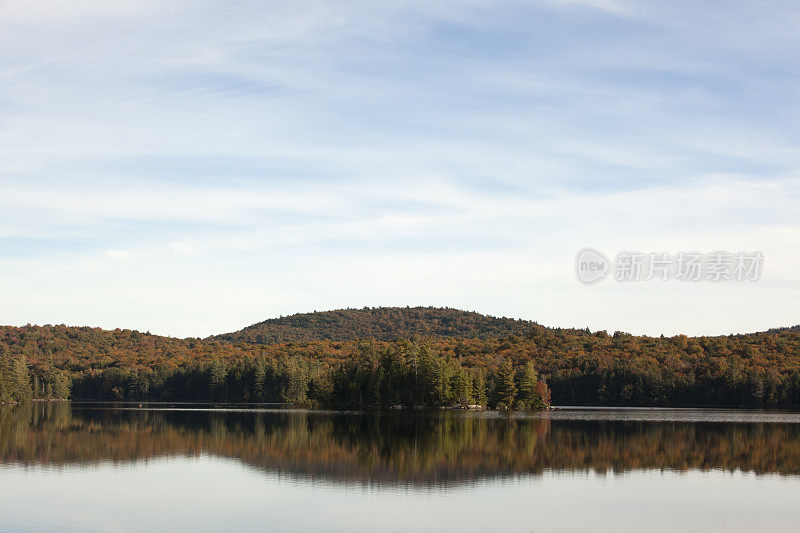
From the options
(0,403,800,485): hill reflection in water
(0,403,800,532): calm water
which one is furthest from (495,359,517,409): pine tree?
(0,403,800,532): calm water

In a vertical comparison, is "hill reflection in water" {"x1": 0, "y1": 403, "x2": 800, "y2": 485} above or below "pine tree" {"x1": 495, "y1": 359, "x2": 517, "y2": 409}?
below

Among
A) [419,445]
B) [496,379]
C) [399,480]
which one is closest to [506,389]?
[496,379]

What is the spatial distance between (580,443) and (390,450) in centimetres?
1757

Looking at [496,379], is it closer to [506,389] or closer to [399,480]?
[506,389]

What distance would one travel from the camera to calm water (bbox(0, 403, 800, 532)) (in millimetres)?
35969

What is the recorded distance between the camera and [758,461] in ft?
186

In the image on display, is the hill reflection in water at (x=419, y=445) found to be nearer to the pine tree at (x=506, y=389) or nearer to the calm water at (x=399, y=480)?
the calm water at (x=399, y=480)

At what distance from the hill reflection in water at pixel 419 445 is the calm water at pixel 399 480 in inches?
8.5

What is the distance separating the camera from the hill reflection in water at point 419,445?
52844 millimetres

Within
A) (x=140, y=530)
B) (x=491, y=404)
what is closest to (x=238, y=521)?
(x=140, y=530)

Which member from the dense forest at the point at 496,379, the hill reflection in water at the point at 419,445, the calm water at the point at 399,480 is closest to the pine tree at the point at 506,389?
the dense forest at the point at 496,379

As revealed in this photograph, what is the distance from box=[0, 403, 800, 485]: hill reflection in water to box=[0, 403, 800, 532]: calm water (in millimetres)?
217

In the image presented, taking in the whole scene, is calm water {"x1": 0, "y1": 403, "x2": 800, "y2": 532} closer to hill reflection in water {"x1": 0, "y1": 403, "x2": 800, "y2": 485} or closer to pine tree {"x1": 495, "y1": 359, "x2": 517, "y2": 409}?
hill reflection in water {"x1": 0, "y1": 403, "x2": 800, "y2": 485}

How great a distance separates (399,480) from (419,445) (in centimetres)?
1960
